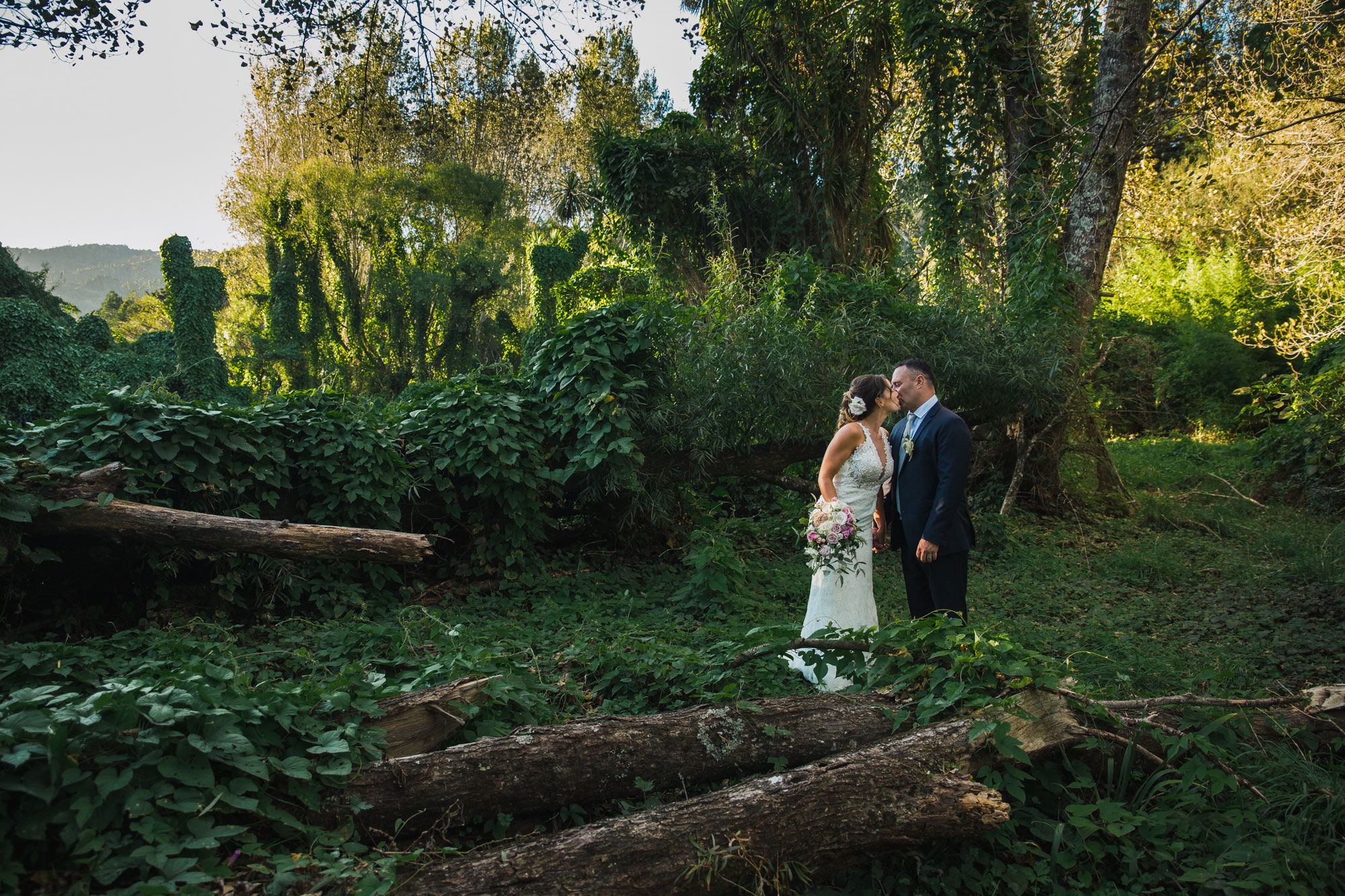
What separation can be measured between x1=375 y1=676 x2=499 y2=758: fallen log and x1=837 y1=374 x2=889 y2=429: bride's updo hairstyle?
3.05m

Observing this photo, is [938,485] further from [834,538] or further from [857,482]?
[834,538]

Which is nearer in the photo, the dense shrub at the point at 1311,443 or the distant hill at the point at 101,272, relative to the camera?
the dense shrub at the point at 1311,443

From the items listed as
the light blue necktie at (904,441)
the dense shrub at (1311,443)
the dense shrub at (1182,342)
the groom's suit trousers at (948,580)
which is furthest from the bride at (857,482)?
the dense shrub at (1182,342)

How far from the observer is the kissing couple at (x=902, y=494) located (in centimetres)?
450

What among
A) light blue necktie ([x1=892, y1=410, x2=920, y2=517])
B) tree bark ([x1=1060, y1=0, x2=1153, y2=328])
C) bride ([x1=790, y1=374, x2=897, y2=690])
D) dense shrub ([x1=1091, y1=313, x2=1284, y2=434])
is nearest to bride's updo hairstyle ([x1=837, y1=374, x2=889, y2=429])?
bride ([x1=790, y1=374, x2=897, y2=690])

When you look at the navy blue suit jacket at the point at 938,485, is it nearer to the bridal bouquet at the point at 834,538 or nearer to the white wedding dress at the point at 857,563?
the white wedding dress at the point at 857,563

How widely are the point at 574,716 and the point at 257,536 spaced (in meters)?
2.62

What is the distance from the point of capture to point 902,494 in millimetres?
4840

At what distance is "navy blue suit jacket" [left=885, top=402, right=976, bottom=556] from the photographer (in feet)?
14.6

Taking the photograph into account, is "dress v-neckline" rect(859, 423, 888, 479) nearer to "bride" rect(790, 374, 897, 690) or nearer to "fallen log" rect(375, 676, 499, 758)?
"bride" rect(790, 374, 897, 690)

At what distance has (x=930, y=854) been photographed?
2752 mm

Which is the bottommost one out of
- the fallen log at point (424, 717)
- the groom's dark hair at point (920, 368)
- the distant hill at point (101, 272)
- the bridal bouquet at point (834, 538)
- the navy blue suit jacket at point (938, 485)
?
the fallen log at point (424, 717)

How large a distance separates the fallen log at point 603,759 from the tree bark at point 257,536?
2.19 metres

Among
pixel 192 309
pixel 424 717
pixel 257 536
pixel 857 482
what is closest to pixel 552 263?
pixel 192 309
